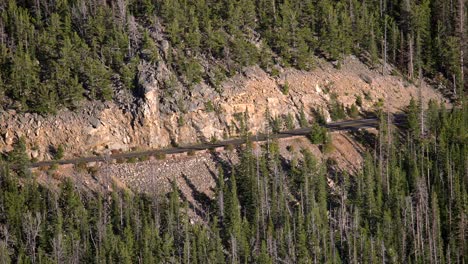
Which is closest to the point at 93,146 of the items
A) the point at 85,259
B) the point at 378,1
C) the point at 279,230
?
the point at 85,259

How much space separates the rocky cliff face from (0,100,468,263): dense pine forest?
16.6 feet

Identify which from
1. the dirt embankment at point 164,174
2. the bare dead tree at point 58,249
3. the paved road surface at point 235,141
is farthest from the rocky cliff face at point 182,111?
the bare dead tree at point 58,249

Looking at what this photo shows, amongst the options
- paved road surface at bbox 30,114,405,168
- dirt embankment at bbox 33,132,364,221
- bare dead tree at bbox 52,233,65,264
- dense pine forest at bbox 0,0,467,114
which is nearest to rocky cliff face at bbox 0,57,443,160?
paved road surface at bbox 30,114,405,168

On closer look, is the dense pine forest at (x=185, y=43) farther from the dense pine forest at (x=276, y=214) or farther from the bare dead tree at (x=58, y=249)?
the bare dead tree at (x=58, y=249)

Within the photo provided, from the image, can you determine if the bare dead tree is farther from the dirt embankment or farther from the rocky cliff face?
the rocky cliff face

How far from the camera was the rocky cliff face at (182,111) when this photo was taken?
320 feet

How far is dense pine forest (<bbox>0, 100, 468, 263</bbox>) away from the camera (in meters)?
88.1

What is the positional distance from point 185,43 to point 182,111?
428 inches

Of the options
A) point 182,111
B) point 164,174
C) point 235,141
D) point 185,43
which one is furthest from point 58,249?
point 185,43

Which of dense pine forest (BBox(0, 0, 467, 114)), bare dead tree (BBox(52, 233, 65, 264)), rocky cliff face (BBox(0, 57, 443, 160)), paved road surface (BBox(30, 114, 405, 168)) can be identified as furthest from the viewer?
dense pine forest (BBox(0, 0, 467, 114))

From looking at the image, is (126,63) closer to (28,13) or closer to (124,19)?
(124,19)

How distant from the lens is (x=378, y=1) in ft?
454

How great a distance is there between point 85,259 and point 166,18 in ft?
118

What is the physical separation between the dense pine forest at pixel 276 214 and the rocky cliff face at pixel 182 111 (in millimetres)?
5064
